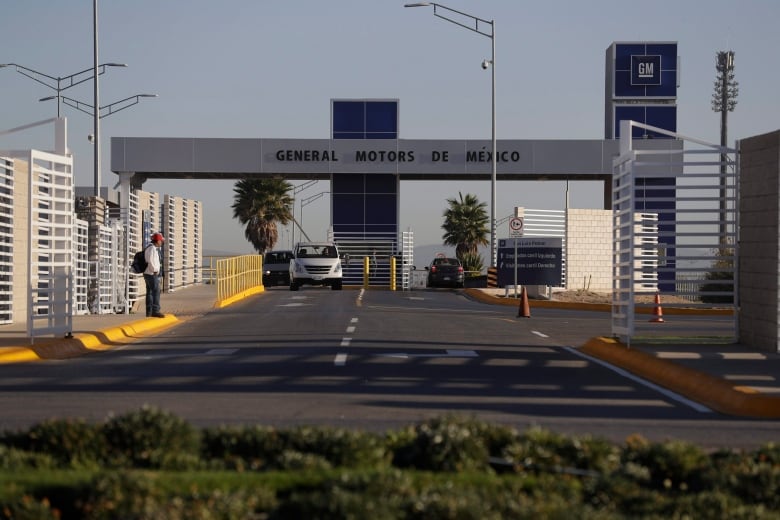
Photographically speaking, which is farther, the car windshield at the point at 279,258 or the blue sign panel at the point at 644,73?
the car windshield at the point at 279,258

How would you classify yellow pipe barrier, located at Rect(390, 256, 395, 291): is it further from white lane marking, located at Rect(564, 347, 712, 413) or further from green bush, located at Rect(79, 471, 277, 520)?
green bush, located at Rect(79, 471, 277, 520)

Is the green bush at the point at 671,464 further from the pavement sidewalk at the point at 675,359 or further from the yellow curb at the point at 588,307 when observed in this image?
the yellow curb at the point at 588,307

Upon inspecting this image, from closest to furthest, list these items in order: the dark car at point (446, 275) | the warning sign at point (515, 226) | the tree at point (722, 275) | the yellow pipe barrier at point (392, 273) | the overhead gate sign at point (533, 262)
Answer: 1. the tree at point (722, 275)
2. the overhead gate sign at point (533, 262)
3. the warning sign at point (515, 226)
4. the yellow pipe barrier at point (392, 273)
5. the dark car at point (446, 275)

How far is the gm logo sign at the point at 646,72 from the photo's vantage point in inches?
2283

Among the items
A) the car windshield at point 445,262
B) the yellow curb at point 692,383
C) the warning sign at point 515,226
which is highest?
the warning sign at point 515,226

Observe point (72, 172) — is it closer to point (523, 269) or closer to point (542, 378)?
point (542, 378)

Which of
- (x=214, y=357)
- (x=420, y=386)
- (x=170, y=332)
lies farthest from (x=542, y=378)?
(x=170, y=332)

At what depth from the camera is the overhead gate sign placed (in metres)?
41.9

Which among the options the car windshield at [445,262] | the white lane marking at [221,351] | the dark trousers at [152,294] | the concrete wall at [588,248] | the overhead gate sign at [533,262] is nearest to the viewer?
the white lane marking at [221,351]

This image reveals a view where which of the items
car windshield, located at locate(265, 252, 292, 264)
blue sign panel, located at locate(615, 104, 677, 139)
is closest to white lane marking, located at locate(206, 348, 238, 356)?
blue sign panel, located at locate(615, 104, 677, 139)

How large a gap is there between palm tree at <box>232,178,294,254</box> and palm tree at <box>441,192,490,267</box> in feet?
44.1

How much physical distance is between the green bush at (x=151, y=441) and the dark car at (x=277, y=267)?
54.5 m

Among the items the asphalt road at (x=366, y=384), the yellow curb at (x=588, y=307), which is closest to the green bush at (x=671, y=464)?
the asphalt road at (x=366, y=384)

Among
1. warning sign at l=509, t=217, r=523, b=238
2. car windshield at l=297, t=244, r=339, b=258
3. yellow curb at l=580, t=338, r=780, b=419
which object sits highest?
warning sign at l=509, t=217, r=523, b=238
